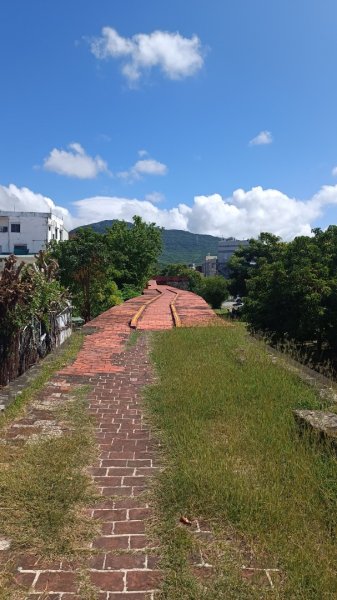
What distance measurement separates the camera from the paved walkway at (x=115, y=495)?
218 cm

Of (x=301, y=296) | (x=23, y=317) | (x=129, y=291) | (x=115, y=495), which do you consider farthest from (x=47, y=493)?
(x=129, y=291)

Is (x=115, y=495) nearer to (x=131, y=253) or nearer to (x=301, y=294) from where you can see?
(x=301, y=294)

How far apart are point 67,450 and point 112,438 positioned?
52 centimetres

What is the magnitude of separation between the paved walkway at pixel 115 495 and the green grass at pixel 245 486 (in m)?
0.13

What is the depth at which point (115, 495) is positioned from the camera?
300 cm

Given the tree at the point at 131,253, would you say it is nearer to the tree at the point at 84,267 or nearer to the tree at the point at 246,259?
the tree at the point at 246,259

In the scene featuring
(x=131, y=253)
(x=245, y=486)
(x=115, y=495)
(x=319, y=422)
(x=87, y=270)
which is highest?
(x=131, y=253)

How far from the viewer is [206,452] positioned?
11.3 feet

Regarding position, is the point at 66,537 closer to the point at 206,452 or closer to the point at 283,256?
the point at 206,452

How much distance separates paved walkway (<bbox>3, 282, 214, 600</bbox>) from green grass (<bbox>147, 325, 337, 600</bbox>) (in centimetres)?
13

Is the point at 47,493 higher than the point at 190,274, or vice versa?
the point at 190,274

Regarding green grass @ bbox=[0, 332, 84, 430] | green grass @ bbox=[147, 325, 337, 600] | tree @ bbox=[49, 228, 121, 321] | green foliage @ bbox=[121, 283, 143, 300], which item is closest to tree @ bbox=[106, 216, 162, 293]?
green foliage @ bbox=[121, 283, 143, 300]

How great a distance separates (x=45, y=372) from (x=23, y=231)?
38.2 meters

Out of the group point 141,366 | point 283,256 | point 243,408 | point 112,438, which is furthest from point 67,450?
point 283,256
